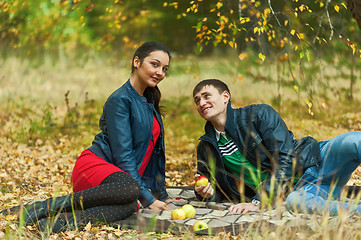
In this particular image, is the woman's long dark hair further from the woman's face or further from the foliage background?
the foliage background

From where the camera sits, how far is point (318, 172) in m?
3.68

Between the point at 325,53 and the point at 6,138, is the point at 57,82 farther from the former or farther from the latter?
the point at 325,53

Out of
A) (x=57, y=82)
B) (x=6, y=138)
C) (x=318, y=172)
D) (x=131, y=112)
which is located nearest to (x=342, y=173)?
(x=318, y=172)

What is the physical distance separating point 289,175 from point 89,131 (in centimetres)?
411

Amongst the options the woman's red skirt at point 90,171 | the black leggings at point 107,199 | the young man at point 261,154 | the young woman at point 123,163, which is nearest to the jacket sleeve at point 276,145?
the young man at point 261,154

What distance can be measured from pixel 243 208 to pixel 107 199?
1033mm

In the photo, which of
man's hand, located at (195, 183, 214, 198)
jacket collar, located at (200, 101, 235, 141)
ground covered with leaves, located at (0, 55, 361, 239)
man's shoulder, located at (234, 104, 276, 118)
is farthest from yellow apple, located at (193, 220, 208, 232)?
man's shoulder, located at (234, 104, 276, 118)

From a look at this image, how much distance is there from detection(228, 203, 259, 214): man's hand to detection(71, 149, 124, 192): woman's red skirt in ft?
2.99

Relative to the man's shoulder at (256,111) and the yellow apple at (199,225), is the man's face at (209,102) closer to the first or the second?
the man's shoulder at (256,111)

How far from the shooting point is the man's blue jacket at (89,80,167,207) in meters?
3.65

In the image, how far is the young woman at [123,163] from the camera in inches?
133

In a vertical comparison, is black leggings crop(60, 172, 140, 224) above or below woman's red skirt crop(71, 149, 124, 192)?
below

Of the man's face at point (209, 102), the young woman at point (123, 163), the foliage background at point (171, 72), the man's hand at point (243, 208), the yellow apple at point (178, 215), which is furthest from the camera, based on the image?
the foliage background at point (171, 72)

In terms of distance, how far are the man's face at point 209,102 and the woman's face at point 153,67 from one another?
351 mm
